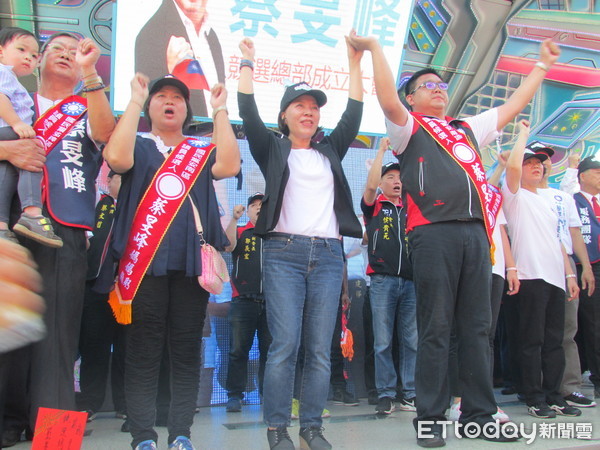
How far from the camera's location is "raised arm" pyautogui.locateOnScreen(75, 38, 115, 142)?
2279 mm

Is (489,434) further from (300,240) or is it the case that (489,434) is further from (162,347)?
(162,347)

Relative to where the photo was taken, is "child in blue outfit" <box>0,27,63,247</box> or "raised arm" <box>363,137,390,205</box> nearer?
"child in blue outfit" <box>0,27,63,247</box>

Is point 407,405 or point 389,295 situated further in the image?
point 389,295

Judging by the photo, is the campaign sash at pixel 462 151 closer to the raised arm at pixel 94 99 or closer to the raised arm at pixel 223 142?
the raised arm at pixel 223 142

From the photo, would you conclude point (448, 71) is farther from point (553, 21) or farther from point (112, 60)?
point (112, 60)

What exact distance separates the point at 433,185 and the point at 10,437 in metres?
2.34

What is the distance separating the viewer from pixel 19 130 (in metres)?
2.33

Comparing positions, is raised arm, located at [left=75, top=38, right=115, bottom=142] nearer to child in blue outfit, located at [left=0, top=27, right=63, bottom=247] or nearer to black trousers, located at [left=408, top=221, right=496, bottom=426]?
child in blue outfit, located at [left=0, top=27, right=63, bottom=247]

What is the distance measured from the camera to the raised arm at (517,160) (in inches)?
133

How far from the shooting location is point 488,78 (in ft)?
21.9

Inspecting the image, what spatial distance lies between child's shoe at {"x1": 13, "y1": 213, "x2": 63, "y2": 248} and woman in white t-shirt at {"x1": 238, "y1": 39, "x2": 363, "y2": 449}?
0.87 metres

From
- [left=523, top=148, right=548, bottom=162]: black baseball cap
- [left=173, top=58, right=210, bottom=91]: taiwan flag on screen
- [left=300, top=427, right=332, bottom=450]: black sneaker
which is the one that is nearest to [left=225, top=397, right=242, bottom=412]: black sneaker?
[left=300, top=427, right=332, bottom=450]: black sneaker

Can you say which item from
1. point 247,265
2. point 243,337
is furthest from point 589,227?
point 243,337

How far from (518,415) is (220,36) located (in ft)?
13.7
